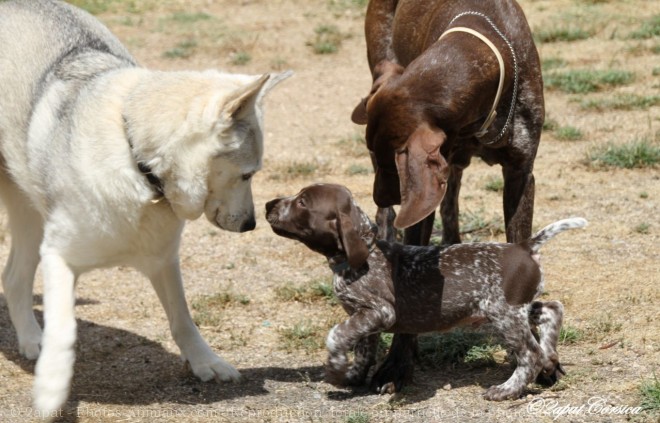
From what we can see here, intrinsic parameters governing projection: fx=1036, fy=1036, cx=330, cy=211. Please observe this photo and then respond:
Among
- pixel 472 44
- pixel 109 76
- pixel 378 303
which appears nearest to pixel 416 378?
pixel 378 303

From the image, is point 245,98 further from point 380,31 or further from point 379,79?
point 380,31

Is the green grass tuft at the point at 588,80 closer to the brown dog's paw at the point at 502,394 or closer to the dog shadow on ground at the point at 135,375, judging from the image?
the dog shadow on ground at the point at 135,375

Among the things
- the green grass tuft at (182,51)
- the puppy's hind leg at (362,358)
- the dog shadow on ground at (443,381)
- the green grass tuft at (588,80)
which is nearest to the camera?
the dog shadow on ground at (443,381)

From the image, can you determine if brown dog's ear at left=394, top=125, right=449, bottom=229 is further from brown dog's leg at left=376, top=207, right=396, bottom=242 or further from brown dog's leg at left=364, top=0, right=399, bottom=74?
brown dog's leg at left=364, top=0, right=399, bottom=74

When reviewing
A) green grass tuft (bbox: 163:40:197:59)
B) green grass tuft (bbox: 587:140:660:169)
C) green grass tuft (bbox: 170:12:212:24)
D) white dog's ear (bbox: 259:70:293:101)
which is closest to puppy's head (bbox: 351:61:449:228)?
white dog's ear (bbox: 259:70:293:101)

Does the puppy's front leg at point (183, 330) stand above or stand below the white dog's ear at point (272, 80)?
below

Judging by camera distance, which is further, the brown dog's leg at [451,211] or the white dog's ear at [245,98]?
the brown dog's leg at [451,211]

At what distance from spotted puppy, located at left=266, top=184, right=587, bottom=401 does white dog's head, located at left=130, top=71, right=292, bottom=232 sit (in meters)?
0.37

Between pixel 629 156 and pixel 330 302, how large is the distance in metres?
3.33

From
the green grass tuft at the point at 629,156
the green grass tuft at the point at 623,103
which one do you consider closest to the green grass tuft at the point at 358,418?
the green grass tuft at the point at 629,156

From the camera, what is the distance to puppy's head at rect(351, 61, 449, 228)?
434 centimetres

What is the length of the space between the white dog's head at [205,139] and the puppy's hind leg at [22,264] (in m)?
1.49

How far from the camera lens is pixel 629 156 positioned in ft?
27.3

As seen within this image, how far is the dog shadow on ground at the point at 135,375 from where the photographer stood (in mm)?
5184
